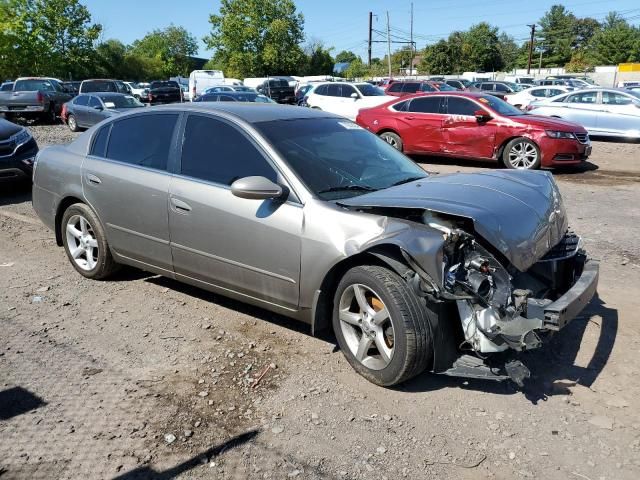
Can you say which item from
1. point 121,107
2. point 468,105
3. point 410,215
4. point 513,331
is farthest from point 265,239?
point 121,107

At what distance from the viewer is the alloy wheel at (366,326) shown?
3.43 m

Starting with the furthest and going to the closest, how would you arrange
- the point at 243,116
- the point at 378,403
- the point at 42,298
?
the point at 42,298
the point at 243,116
the point at 378,403

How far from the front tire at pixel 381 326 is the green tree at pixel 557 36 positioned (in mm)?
104392

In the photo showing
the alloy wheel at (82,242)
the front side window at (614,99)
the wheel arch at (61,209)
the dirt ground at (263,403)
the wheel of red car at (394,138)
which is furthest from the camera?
the front side window at (614,99)

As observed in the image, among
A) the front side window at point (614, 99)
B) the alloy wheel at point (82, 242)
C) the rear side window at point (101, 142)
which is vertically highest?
the rear side window at point (101, 142)

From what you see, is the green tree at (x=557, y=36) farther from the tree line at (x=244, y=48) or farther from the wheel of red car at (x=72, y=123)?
the wheel of red car at (x=72, y=123)

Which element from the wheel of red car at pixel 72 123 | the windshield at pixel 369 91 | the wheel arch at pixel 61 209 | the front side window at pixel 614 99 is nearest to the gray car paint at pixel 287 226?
the wheel arch at pixel 61 209

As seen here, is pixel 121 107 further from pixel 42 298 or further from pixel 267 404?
pixel 267 404

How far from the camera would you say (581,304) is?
11.1 feet

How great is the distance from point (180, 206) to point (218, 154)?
0.48 metres

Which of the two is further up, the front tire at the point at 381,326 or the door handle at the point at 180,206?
the door handle at the point at 180,206

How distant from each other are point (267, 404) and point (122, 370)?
1068 mm

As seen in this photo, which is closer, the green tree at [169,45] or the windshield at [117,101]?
the windshield at [117,101]

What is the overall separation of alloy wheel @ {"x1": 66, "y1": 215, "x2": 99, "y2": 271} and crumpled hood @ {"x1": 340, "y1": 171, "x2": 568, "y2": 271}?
2.71m
